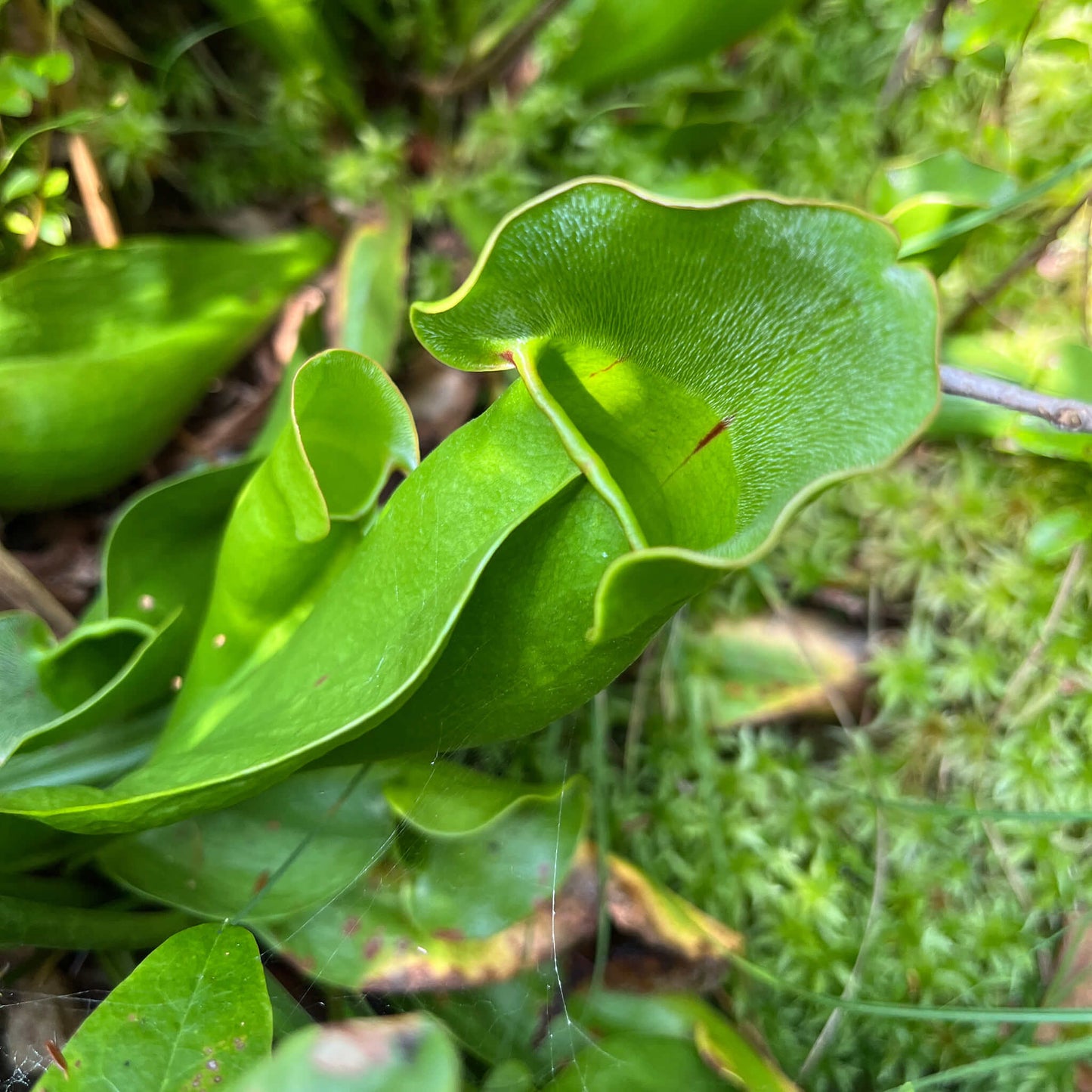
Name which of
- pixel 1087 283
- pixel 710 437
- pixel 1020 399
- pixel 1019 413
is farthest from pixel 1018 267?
pixel 710 437

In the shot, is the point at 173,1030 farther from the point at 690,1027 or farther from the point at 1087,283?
the point at 1087,283

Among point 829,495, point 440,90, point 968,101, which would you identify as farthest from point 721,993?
point 440,90

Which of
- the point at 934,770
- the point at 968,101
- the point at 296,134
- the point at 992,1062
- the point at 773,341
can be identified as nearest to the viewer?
the point at 773,341


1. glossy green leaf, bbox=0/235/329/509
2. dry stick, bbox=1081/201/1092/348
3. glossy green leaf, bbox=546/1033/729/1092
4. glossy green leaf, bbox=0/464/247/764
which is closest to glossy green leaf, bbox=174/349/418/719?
glossy green leaf, bbox=0/464/247/764

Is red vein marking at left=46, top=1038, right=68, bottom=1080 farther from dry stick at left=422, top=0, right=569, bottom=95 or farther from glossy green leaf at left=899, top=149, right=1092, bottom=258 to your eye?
dry stick at left=422, top=0, right=569, bottom=95

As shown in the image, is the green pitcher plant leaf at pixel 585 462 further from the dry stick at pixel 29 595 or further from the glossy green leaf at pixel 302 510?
the dry stick at pixel 29 595

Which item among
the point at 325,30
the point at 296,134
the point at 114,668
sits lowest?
the point at 114,668

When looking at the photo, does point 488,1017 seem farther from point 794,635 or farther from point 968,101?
Result: point 968,101

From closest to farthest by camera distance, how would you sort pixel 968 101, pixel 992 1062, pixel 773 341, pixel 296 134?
pixel 773 341
pixel 992 1062
pixel 968 101
pixel 296 134
